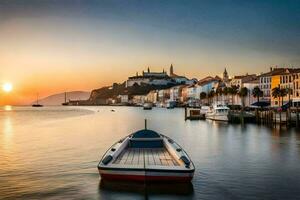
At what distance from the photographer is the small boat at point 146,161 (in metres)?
19.5

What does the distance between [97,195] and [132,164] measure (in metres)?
2.46

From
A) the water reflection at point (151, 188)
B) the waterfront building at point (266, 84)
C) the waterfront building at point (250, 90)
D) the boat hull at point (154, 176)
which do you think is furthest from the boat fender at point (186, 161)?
the waterfront building at point (250, 90)

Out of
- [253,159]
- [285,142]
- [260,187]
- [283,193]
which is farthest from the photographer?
[285,142]

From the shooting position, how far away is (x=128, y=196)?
19.2m

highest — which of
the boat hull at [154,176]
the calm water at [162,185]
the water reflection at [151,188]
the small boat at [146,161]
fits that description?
the small boat at [146,161]

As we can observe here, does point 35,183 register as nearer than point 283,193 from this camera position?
No

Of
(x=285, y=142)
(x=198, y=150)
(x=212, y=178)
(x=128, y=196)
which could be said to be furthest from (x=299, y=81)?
(x=128, y=196)

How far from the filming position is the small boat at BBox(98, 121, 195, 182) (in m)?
19.5

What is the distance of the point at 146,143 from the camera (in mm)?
27141

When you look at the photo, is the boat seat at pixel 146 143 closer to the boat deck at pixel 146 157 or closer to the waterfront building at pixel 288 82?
the boat deck at pixel 146 157

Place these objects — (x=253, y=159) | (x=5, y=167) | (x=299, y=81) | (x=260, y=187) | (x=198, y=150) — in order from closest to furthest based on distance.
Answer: (x=260, y=187) → (x=5, y=167) → (x=253, y=159) → (x=198, y=150) → (x=299, y=81)

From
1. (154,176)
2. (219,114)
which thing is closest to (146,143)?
(154,176)

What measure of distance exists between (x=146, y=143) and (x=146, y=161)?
5205 mm

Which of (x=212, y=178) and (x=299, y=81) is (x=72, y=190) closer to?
(x=212, y=178)
